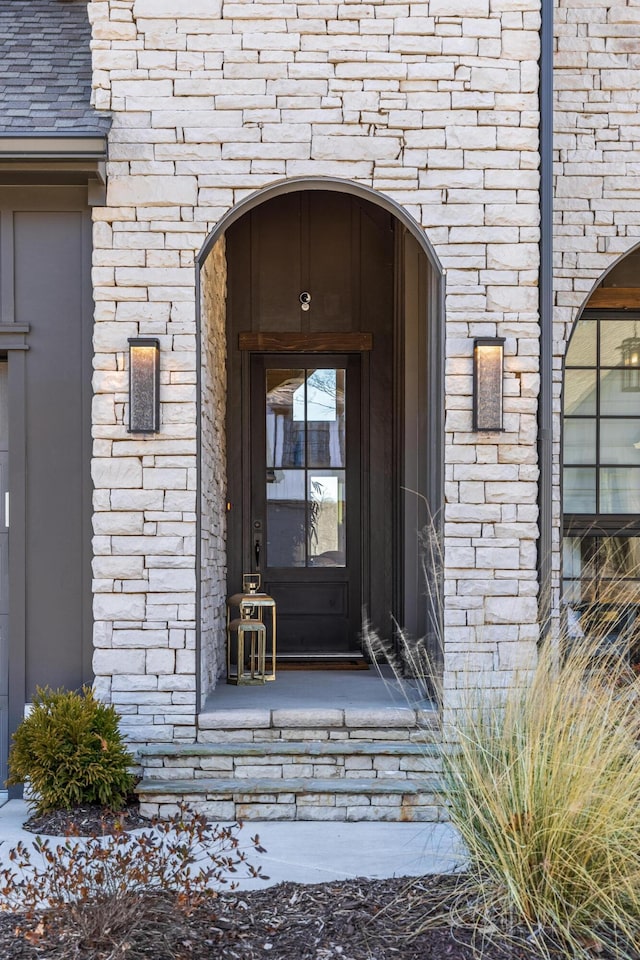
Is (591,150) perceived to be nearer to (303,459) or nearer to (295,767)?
(303,459)

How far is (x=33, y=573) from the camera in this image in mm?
4672

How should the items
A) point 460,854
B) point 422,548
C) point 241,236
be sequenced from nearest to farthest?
point 460,854 < point 422,548 < point 241,236

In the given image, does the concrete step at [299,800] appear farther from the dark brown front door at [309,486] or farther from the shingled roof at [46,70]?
the shingled roof at [46,70]

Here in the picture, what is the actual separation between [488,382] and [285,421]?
2.36 metres

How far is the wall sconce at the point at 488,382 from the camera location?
4484 millimetres

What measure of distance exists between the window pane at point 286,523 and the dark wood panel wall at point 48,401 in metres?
2.09

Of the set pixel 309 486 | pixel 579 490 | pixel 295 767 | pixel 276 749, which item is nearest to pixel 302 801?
pixel 295 767

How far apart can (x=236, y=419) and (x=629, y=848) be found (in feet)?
13.8

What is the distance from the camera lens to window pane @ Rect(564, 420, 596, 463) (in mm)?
6176

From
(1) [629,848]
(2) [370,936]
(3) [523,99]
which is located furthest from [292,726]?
(3) [523,99]

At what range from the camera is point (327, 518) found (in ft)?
21.7

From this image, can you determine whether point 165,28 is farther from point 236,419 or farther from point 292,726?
point 292,726

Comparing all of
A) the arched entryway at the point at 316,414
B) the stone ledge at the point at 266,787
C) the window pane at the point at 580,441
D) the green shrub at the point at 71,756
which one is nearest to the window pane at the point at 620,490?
the window pane at the point at 580,441

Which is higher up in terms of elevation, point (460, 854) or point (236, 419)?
point (236, 419)
